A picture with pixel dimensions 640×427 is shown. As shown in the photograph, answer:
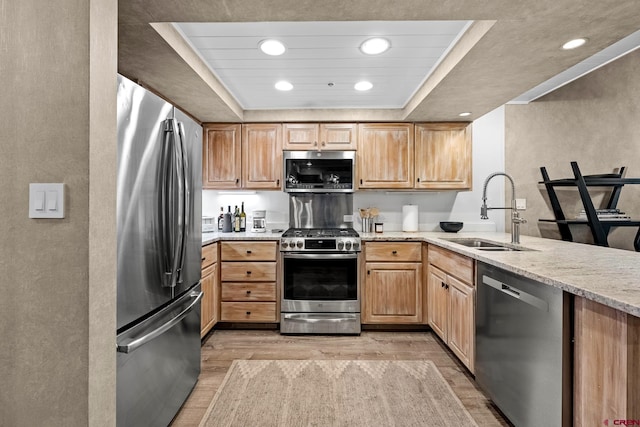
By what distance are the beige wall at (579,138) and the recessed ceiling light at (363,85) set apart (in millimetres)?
1875

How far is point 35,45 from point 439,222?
3786mm

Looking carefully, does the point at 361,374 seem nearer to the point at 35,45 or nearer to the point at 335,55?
the point at 335,55

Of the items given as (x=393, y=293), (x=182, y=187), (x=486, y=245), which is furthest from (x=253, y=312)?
(x=486, y=245)

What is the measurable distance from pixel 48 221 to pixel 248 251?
2257 mm

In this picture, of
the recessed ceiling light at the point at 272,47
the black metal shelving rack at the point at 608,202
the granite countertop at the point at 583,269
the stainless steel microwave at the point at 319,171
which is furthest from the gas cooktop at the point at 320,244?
the black metal shelving rack at the point at 608,202

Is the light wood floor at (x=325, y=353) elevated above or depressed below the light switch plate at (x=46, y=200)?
below

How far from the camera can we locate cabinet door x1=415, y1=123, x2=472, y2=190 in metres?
3.66

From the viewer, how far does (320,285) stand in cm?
329

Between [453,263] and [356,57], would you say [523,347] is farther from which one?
[356,57]

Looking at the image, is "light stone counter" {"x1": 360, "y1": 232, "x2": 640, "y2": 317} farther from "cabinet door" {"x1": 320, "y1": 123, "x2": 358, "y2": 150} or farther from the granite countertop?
"cabinet door" {"x1": 320, "y1": 123, "x2": 358, "y2": 150}

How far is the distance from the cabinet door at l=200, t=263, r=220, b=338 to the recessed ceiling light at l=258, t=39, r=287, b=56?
6.12ft

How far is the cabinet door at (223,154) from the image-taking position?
373 centimetres

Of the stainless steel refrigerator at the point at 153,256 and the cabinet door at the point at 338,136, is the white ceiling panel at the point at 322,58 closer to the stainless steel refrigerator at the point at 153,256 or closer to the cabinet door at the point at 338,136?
the cabinet door at the point at 338,136

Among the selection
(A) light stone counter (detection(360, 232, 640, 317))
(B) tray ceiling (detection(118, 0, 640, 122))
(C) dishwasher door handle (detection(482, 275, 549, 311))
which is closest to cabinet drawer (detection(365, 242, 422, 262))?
(A) light stone counter (detection(360, 232, 640, 317))
